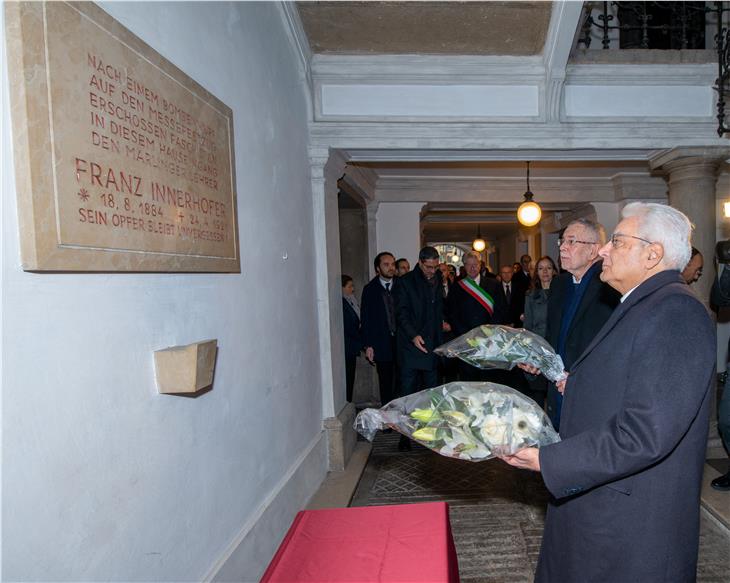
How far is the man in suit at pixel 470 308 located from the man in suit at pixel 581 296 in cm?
286

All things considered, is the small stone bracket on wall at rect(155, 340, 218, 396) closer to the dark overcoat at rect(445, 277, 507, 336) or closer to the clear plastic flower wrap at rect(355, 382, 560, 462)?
the clear plastic flower wrap at rect(355, 382, 560, 462)

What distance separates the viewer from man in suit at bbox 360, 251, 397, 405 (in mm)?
5918

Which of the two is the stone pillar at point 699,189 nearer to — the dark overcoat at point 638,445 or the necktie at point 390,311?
the necktie at point 390,311

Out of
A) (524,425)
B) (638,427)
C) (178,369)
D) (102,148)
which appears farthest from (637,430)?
(102,148)

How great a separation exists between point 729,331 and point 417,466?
20.6ft

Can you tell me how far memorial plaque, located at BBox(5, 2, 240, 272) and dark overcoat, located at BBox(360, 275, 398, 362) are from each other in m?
3.61

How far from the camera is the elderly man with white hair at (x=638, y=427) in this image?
5.07 feet

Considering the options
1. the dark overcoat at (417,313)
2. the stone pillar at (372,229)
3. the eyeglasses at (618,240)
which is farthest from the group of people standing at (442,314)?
the stone pillar at (372,229)

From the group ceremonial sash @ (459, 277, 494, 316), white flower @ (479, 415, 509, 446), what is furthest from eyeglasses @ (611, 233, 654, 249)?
ceremonial sash @ (459, 277, 494, 316)

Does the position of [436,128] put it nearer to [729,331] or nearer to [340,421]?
[340,421]

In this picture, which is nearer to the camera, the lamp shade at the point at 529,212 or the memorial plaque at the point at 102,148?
the memorial plaque at the point at 102,148

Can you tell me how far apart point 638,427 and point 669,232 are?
0.66 meters

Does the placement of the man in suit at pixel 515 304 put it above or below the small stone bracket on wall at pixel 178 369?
below

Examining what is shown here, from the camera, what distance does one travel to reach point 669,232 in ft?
5.76
